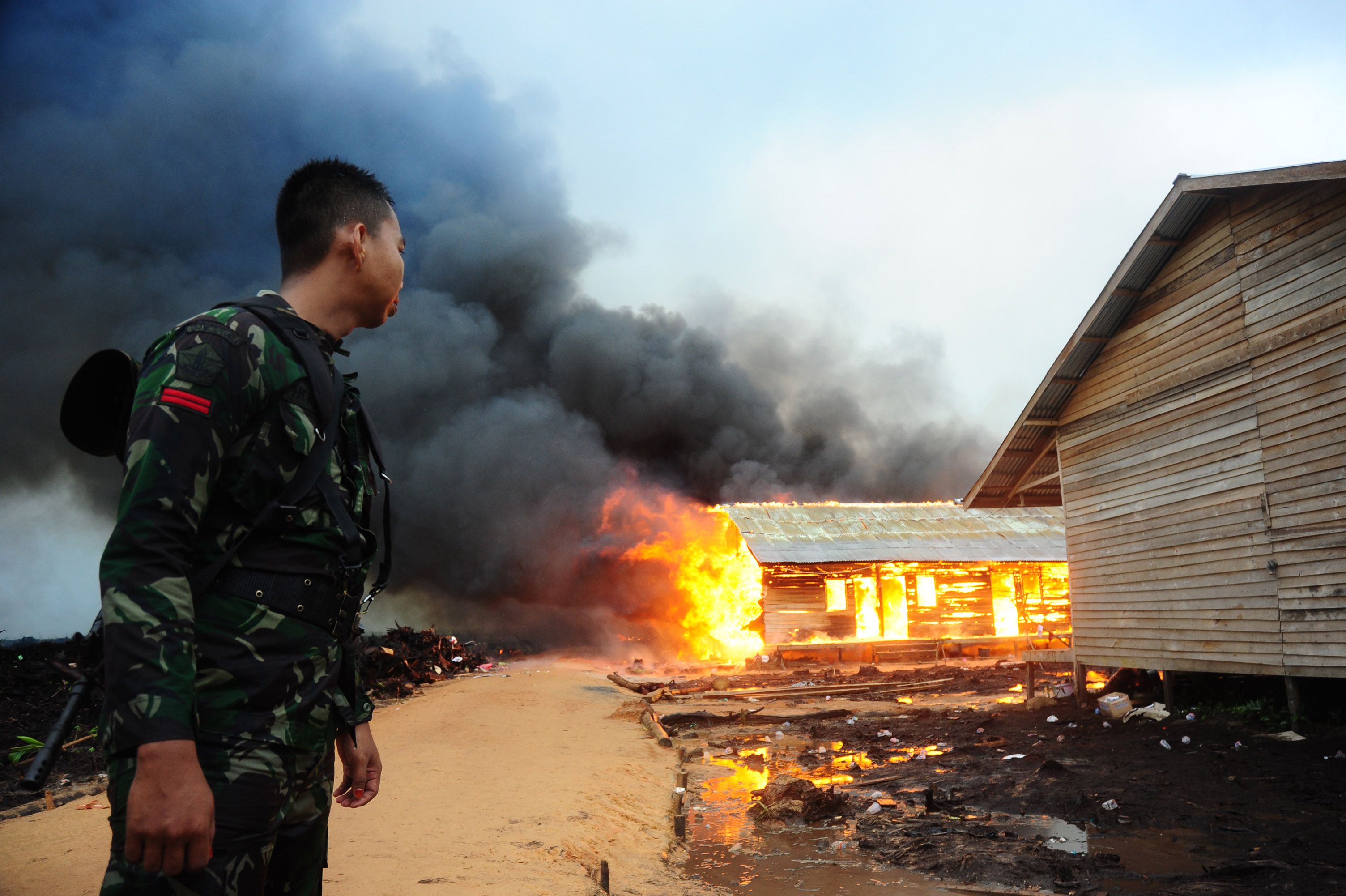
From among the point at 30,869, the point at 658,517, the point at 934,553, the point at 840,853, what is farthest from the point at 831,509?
the point at 30,869

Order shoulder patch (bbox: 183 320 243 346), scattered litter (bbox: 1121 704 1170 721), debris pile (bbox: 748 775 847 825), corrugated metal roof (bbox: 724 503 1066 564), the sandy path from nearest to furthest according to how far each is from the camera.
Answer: shoulder patch (bbox: 183 320 243 346) → the sandy path → debris pile (bbox: 748 775 847 825) → scattered litter (bbox: 1121 704 1170 721) → corrugated metal roof (bbox: 724 503 1066 564)

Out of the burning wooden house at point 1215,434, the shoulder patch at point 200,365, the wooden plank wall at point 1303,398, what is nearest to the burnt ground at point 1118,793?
the burning wooden house at point 1215,434

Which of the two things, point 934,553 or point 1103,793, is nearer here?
point 1103,793

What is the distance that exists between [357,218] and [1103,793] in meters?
8.09

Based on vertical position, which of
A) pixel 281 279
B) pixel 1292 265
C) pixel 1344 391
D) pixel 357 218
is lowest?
pixel 281 279

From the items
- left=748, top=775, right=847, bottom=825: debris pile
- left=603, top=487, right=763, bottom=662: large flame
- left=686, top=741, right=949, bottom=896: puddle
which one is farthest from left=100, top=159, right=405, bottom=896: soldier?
left=603, top=487, right=763, bottom=662: large flame

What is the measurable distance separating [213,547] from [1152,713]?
1227cm

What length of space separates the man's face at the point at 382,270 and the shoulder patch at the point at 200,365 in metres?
0.51

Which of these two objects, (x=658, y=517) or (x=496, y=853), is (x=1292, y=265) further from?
(x=658, y=517)

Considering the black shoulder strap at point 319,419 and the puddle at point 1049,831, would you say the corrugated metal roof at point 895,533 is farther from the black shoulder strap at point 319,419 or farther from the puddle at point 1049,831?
the black shoulder strap at point 319,419

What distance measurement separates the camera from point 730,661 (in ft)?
81.0

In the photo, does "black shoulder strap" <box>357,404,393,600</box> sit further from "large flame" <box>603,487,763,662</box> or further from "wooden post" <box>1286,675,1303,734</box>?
"large flame" <box>603,487,763,662</box>

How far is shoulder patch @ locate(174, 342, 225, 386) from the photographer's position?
5.55ft

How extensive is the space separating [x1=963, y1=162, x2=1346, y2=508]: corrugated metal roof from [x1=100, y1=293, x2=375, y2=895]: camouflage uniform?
9.97 meters
